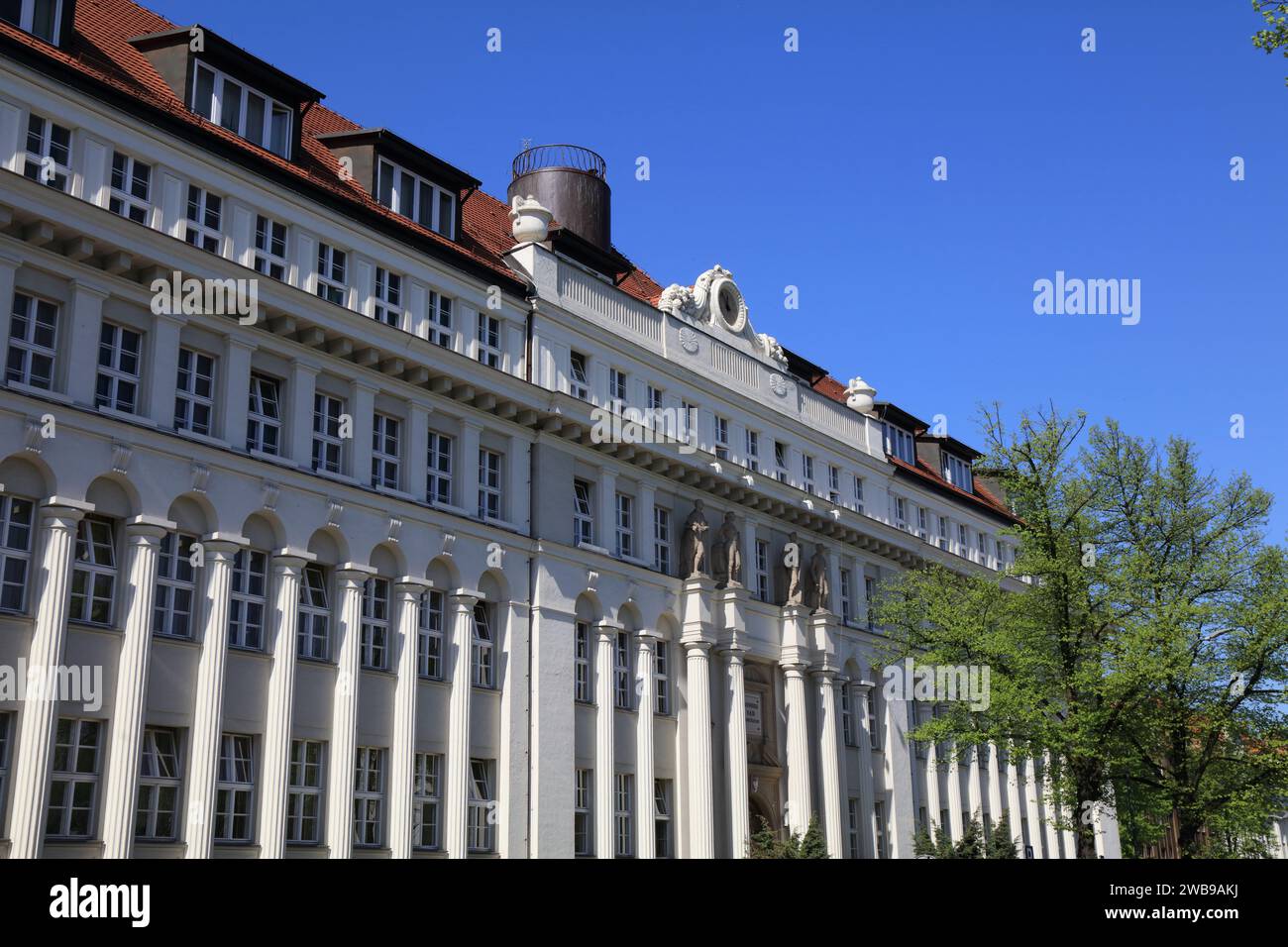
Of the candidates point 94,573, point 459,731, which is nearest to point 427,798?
point 459,731

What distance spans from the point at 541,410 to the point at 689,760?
408 inches

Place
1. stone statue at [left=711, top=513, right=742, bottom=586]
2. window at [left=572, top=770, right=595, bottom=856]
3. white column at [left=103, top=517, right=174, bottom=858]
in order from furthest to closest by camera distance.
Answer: stone statue at [left=711, top=513, right=742, bottom=586] → window at [left=572, top=770, right=595, bottom=856] → white column at [left=103, top=517, right=174, bottom=858]

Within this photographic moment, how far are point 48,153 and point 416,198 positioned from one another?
10486 mm

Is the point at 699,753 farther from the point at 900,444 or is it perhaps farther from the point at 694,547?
the point at 900,444

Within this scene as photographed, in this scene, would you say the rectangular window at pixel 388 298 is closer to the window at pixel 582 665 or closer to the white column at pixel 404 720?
the white column at pixel 404 720

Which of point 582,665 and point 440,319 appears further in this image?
point 582,665

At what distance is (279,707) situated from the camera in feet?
84.4

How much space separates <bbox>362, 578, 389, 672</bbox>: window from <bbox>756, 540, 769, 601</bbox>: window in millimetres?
14860

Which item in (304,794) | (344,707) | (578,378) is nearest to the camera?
(304,794)

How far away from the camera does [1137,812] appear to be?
39.7m

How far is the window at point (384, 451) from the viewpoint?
97.0ft

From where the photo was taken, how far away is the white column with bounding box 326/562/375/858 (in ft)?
86.5

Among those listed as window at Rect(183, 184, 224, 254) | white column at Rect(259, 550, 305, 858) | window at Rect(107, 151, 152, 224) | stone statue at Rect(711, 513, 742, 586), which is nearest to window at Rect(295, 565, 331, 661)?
white column at Rect(259, 550, 305, 858)

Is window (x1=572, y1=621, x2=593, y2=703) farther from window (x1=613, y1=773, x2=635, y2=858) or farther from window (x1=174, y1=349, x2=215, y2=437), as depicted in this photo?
window (x1=174, y1=349, x2=215, y2=437)
